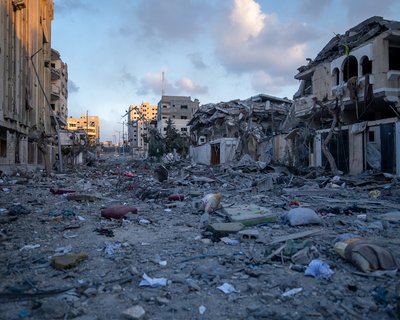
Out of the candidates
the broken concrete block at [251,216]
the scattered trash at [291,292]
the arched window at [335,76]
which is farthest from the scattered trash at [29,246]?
the arched window at [335,76]

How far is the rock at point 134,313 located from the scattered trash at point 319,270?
178 cm

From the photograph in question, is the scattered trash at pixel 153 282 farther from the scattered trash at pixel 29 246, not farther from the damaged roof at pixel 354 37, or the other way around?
the damaged roof at pixel 354 37

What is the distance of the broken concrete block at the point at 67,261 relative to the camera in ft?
13.2

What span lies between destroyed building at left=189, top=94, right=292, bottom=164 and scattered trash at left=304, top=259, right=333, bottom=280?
1994 centimetres

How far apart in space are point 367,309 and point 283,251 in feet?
4.89

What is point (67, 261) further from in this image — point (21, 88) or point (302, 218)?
point (21, 88)

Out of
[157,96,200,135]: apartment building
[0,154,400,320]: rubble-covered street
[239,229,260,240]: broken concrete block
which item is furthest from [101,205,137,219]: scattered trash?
[157,96,200,135]: apartment building

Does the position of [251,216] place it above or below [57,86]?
below

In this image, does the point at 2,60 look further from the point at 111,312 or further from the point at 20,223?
the point at 111,312

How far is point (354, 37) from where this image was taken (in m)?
18.2

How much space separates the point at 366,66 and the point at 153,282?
57.1 ft

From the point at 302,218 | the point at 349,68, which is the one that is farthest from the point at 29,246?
the point at 349,68

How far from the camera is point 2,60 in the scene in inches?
757

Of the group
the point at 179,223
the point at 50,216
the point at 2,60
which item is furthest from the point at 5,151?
the point at 179,223
